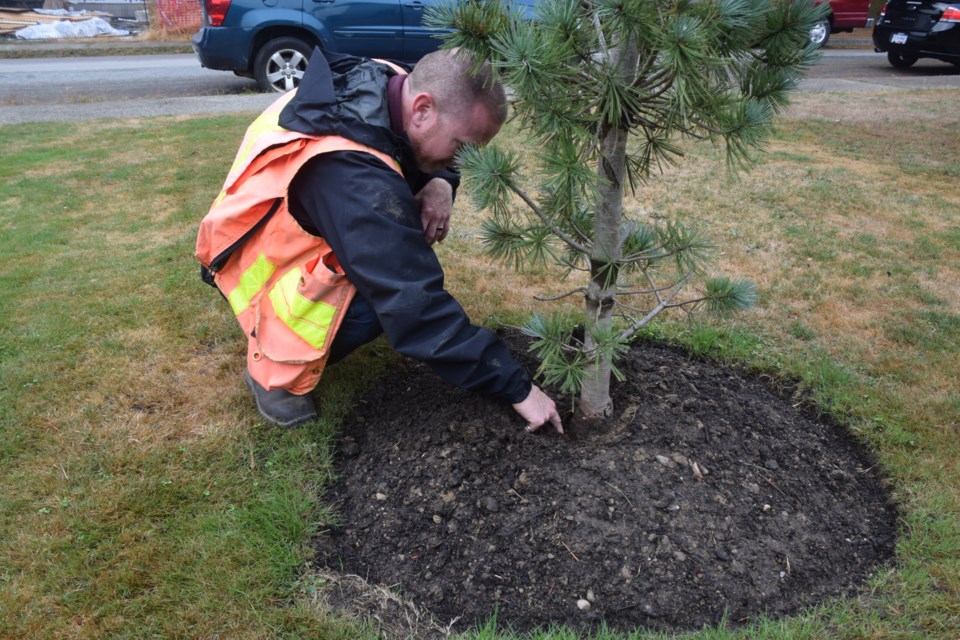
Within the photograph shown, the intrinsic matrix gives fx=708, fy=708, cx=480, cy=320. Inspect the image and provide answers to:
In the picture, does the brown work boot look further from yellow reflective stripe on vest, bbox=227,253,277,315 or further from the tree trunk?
the tree trunk

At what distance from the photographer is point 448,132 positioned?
7.48 feet

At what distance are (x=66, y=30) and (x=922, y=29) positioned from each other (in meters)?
18.9

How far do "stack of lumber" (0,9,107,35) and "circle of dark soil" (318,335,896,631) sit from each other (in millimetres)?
20988

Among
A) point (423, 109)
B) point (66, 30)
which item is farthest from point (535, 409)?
point (66, 30)

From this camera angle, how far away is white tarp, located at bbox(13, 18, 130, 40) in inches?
695

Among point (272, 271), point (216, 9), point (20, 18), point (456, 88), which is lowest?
point (272, 271)

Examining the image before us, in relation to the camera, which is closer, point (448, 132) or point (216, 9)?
point (448, 132)

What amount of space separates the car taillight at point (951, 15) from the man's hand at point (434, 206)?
1178 cm

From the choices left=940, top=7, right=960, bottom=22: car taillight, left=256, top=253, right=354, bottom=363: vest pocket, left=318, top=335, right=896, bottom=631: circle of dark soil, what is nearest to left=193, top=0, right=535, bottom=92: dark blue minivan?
left=256, top=253, right=354, bottom=363: vest pocket

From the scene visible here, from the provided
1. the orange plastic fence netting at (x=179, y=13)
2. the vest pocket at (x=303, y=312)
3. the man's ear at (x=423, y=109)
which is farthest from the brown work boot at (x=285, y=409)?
the orange plastic fence netting at (x=179, y=13)

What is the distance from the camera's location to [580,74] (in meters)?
1.94

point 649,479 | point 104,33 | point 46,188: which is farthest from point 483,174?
point 104,33

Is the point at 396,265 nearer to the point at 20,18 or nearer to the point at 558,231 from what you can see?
the point at 558,231

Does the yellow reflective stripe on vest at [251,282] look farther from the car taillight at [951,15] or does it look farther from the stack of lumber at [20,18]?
the stack of lumber at [20,18]
